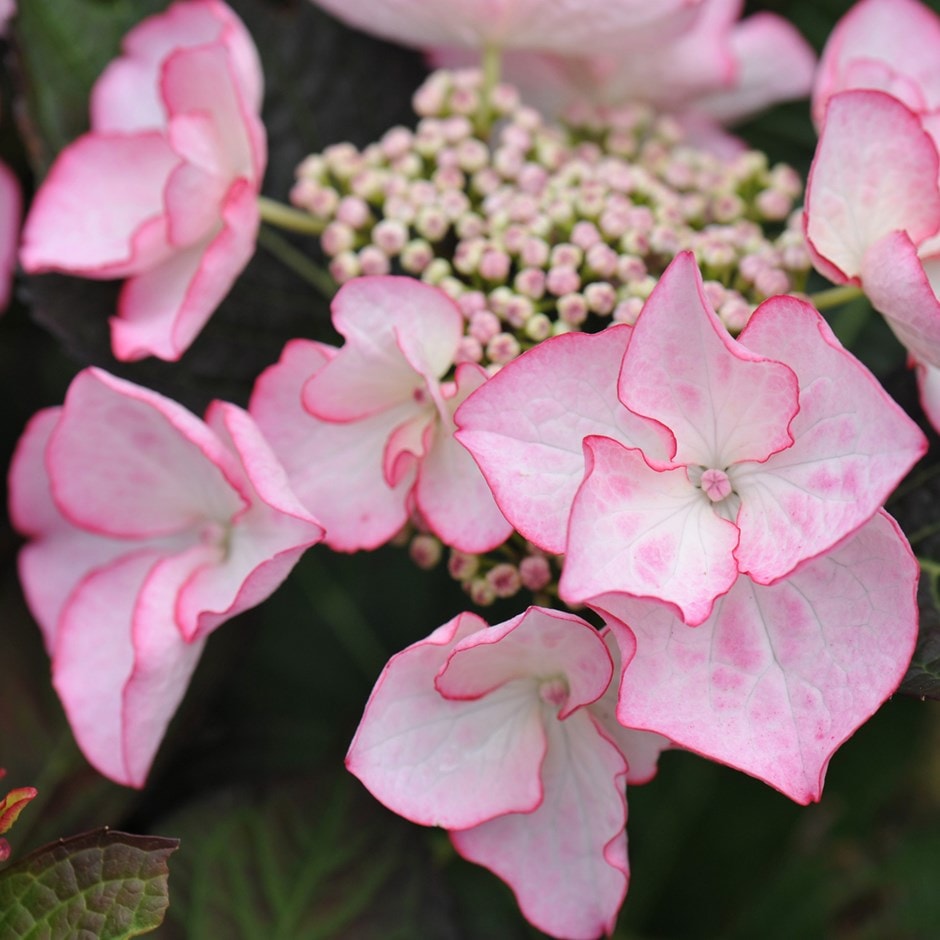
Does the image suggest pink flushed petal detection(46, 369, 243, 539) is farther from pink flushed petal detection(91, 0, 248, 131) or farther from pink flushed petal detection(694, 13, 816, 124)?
pink flushed petal detection(694, 13, 816, 124)

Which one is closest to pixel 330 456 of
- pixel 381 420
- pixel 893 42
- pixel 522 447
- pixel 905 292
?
pixel 381 420

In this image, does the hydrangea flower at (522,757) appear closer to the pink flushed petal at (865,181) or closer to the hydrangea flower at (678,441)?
the hydrangea flower at (678,441)

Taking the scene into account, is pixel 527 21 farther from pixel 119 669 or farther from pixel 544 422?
pixel 119 669

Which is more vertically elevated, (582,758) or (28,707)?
(582,758)

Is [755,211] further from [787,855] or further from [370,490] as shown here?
[787,855]

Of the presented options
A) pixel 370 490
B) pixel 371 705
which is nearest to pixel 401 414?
pixel 370 490
